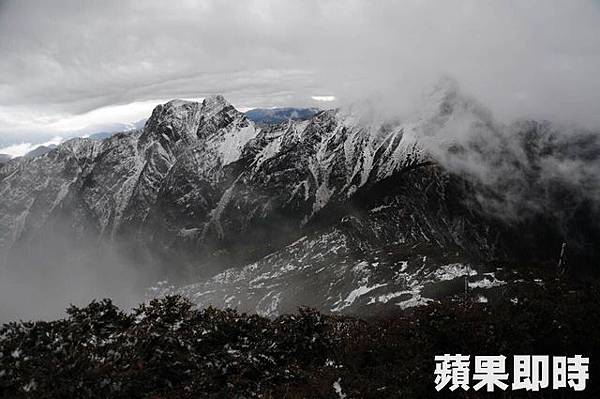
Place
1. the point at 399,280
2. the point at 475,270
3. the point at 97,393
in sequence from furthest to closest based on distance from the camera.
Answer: the point at 399,280
the point at 475,270
the point at 97,393

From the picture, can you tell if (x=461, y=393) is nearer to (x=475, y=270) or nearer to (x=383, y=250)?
(x=475, y=270)

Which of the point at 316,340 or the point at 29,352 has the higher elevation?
the point at 29,352

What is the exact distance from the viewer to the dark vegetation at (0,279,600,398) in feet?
60.7

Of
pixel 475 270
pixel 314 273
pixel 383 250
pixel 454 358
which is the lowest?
pixel 314 273

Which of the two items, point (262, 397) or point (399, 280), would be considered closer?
point (262, 397)

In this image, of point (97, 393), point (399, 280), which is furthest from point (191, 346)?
point (399, 280)

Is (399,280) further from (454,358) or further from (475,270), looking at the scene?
(454,358)

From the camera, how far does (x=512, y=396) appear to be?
16719mm

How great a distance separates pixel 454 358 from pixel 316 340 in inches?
300

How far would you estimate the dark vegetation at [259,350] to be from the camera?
18.5 metres

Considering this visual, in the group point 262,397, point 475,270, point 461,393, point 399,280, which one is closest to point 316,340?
point 262,397

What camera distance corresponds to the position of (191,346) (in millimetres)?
22500

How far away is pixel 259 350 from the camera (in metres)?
22.9

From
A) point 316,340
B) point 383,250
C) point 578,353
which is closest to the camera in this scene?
point 578,353
